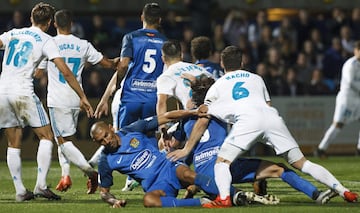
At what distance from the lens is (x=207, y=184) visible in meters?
11.0

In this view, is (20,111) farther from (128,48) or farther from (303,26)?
(303,26)

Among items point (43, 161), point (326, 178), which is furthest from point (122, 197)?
point (326, 178)

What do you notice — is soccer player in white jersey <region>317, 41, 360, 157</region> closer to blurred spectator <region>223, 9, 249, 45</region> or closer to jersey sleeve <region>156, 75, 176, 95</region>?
blurred spectator <region>223, 9, 249, 45</region>

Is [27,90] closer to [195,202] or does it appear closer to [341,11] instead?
[195,202]

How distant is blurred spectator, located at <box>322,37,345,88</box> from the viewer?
77.7ft

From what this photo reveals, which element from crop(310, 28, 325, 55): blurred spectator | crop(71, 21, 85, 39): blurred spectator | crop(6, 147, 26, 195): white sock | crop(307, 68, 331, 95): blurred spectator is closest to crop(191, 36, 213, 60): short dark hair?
crop(6, 147, 26, 195): white sock

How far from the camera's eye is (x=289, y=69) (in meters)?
22.9

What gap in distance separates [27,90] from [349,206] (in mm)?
3972

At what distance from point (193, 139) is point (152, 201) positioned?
813 mm

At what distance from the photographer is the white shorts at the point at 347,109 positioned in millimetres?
19516

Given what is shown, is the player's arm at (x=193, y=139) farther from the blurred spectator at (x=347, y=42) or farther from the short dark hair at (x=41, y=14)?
the blurred spectator at (x=347, y=42)

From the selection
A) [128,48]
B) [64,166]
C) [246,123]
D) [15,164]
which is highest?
[128,48]

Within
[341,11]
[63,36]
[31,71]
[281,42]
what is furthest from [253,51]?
[31,71]

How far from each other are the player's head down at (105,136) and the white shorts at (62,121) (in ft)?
8.22
